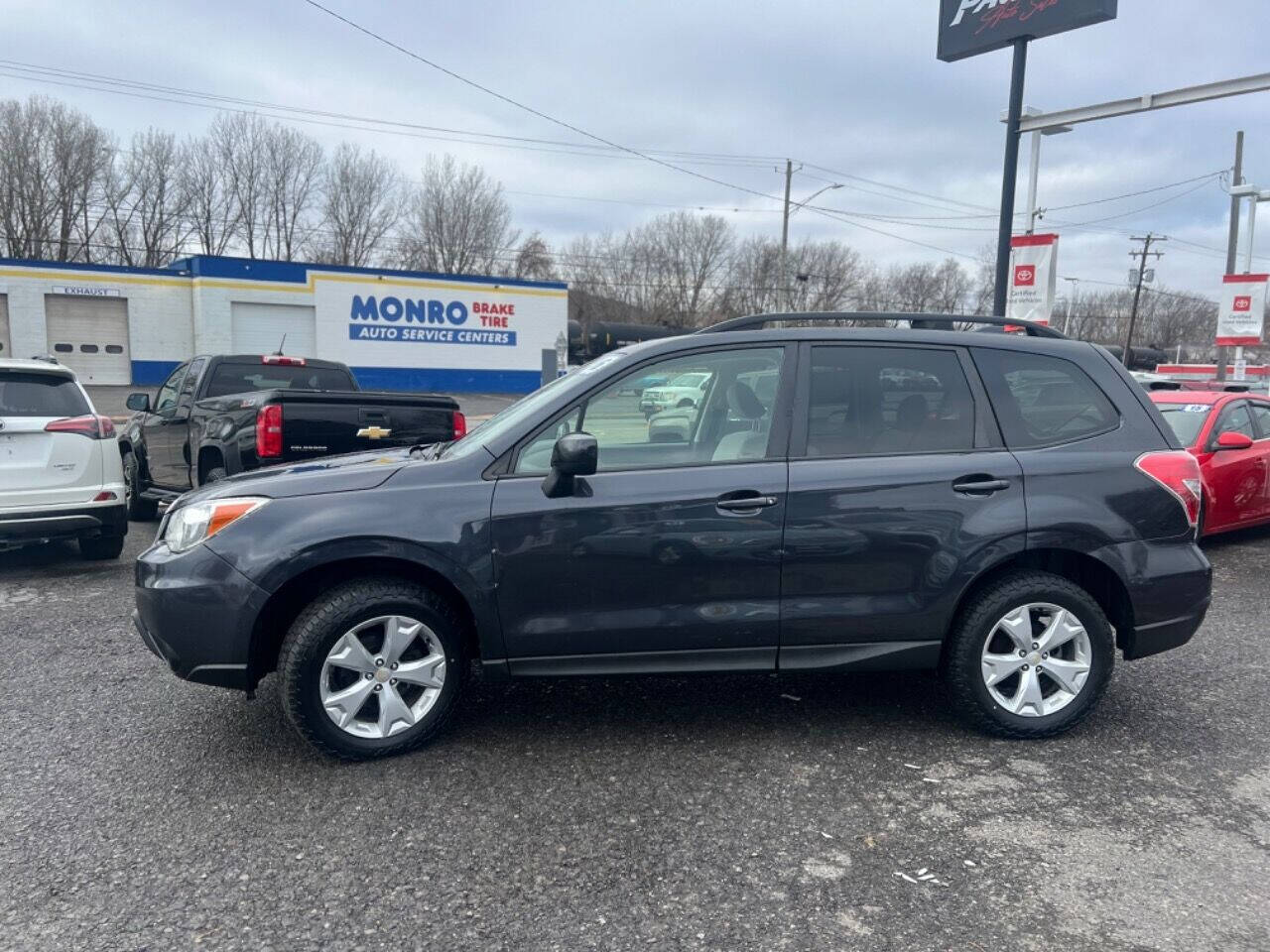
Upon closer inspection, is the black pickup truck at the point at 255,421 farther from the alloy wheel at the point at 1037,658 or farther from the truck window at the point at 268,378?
the alloy wheel at the point at 1037,658

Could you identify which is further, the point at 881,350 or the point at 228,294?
the point at 228,294

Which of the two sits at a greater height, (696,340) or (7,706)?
(696,340)

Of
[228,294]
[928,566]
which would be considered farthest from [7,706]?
[228,294]

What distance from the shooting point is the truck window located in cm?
945

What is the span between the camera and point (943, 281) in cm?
7025

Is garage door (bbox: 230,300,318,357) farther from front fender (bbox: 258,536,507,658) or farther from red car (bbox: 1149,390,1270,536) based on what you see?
front fender (bbox: 258,536,507,658)

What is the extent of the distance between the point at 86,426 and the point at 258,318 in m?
29.7

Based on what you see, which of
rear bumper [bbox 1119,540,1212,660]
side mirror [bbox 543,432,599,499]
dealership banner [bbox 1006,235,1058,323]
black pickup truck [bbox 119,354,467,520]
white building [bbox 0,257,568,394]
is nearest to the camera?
side mirror [bbox 543,432,599,499]

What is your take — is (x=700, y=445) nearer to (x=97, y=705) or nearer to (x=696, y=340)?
(x=696, y=340)

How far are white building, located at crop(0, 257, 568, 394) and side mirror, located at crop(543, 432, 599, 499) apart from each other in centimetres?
3229

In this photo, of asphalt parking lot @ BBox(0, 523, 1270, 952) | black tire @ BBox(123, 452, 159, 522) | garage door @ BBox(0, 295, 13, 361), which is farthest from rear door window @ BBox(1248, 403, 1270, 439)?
garage door @ BBox(0, 295, 13, 361)

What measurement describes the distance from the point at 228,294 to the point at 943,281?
172 ft

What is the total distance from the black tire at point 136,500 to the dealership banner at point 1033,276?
33.8 feet

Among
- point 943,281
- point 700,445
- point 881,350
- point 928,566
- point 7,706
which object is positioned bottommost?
point 7,706
